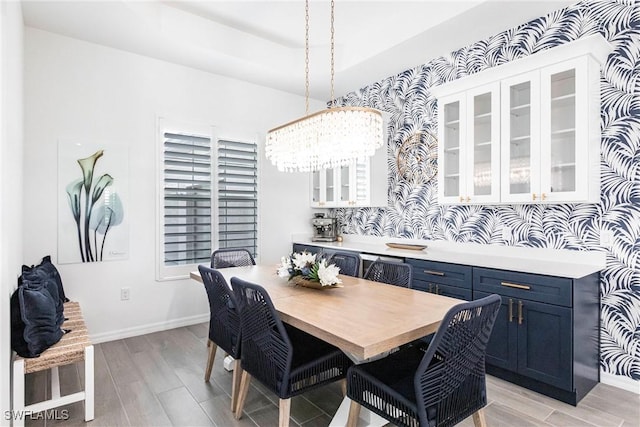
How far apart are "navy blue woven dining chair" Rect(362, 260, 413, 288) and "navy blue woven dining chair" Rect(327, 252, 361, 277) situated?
174 millimetres

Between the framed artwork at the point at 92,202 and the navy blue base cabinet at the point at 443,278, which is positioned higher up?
the framed artwork at the point at 92,202

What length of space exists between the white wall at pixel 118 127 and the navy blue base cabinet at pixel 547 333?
3.12 metres

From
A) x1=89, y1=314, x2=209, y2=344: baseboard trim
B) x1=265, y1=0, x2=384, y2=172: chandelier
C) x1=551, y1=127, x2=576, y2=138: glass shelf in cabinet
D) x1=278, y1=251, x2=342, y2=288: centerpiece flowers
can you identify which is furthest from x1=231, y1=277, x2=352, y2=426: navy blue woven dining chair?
x1=551, y1=127, x2=576, y2=138: glass shelf in cabinet

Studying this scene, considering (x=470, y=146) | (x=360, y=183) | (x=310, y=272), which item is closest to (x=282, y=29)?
(x=360, y=183)

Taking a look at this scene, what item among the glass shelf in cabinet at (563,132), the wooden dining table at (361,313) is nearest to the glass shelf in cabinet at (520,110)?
the glass shelf in cabinet at (563,132)

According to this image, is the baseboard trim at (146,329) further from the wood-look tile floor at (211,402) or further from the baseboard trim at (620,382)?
the baseboard trim at (620,382)

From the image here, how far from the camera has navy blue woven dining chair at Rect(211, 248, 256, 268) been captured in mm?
3553

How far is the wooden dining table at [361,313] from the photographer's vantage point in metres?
1.62

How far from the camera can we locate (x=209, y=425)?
2223mm

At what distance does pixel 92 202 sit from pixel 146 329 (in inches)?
55.2

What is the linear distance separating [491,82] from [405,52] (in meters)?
0.98

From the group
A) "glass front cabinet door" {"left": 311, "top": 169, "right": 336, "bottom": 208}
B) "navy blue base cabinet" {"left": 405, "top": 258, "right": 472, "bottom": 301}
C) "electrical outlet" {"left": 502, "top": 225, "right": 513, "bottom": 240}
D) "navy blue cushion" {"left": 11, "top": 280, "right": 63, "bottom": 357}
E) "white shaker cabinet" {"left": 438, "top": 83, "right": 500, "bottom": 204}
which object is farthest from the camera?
"glass front cabinet door" {"left": 311, "top": 169, "right": 336, "bottom": 208}

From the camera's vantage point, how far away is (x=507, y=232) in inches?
131

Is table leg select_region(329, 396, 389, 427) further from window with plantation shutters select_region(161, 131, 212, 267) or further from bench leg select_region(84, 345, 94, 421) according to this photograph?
window with plantation shutters select_region(161, 131, 212, 267)
